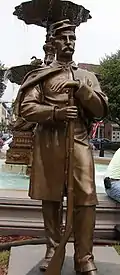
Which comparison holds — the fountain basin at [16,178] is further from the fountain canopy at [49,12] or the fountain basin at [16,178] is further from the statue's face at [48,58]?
the fountain canopy at [49,12]

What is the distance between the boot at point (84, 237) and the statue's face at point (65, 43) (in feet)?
4.30

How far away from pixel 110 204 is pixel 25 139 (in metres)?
5.74

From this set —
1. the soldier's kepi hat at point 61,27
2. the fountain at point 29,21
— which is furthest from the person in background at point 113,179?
the fountain at point 29,21

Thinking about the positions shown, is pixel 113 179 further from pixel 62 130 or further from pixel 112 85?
pixel 112 85

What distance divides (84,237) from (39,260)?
32.0 inches

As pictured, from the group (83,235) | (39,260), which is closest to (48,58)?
(39,260)

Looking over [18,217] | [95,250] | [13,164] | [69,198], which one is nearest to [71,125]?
[69,198]

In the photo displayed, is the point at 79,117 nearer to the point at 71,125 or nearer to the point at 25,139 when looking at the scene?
the point at 71,125

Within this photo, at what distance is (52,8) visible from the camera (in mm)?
11047

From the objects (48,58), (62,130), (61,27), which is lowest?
(62,130)

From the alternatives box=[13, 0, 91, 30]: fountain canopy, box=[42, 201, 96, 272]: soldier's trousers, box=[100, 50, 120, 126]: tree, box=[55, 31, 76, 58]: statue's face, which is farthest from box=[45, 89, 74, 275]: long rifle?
box=[100, 50, 120, 126]: tree

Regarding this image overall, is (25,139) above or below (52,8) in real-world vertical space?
below

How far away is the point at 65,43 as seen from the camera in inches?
152

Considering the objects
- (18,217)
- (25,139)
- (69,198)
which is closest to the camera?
(69,198)
